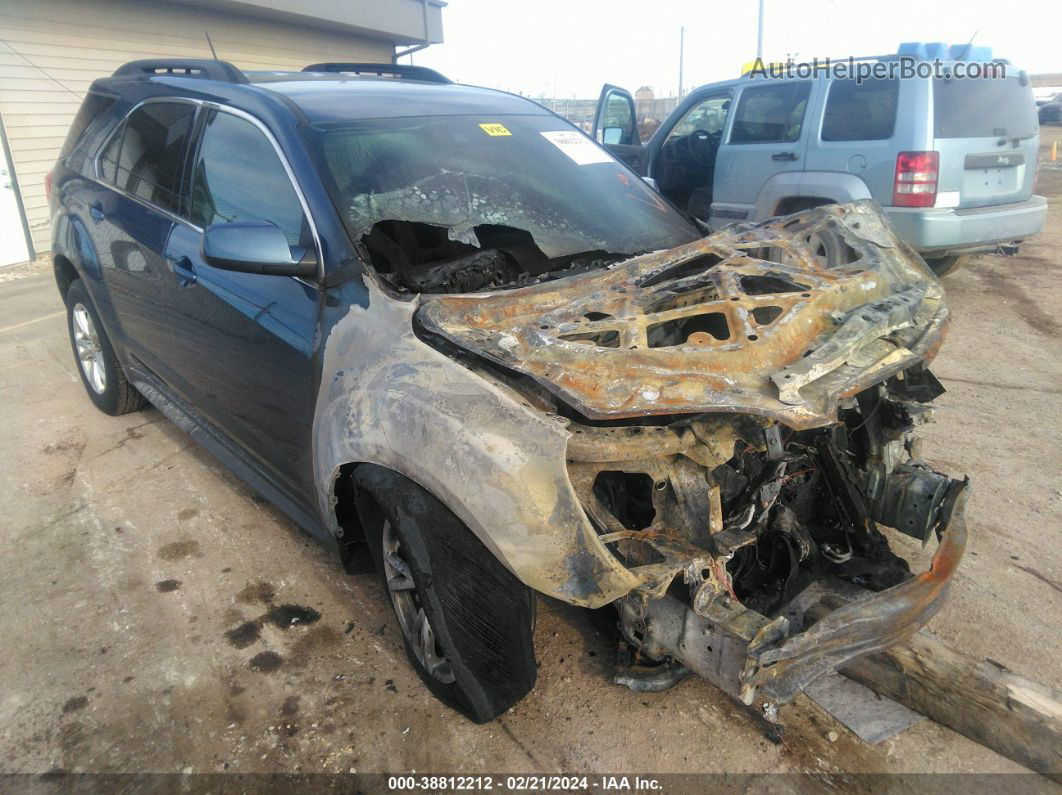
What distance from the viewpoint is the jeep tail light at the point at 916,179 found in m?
5.27

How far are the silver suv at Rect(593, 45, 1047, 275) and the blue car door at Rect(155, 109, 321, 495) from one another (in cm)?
404

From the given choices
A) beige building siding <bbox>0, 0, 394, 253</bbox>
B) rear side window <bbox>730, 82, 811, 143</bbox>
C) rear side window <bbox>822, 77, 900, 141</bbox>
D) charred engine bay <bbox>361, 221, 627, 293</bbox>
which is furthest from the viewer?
beige building siding <bbox>0, 0, 394, 253</bbox>

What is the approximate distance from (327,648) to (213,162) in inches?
76.5

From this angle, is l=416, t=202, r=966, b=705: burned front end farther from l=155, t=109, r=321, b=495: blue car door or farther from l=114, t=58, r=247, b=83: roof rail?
l=114, t=58, r=247, b=83: roof rail

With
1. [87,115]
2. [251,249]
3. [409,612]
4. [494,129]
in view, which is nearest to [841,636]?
[409,612]


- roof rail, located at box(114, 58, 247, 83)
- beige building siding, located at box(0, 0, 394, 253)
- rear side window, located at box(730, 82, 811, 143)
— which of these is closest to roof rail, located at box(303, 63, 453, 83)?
roof rail, located at box(114, 58, 247, 83)

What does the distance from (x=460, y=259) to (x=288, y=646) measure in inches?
59.2

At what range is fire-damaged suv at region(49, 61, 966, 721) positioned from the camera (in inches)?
70.2

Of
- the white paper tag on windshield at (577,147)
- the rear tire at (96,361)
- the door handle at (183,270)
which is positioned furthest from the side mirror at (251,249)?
the rear tire at (96,361)

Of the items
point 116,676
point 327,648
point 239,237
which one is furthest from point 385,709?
point 239,237

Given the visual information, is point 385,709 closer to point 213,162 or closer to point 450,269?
point 450,269

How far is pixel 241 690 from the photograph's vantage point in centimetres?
239

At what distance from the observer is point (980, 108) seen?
5.46m

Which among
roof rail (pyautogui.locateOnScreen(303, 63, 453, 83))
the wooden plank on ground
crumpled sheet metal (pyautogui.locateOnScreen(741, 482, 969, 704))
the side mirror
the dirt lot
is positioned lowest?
the dirt lot
